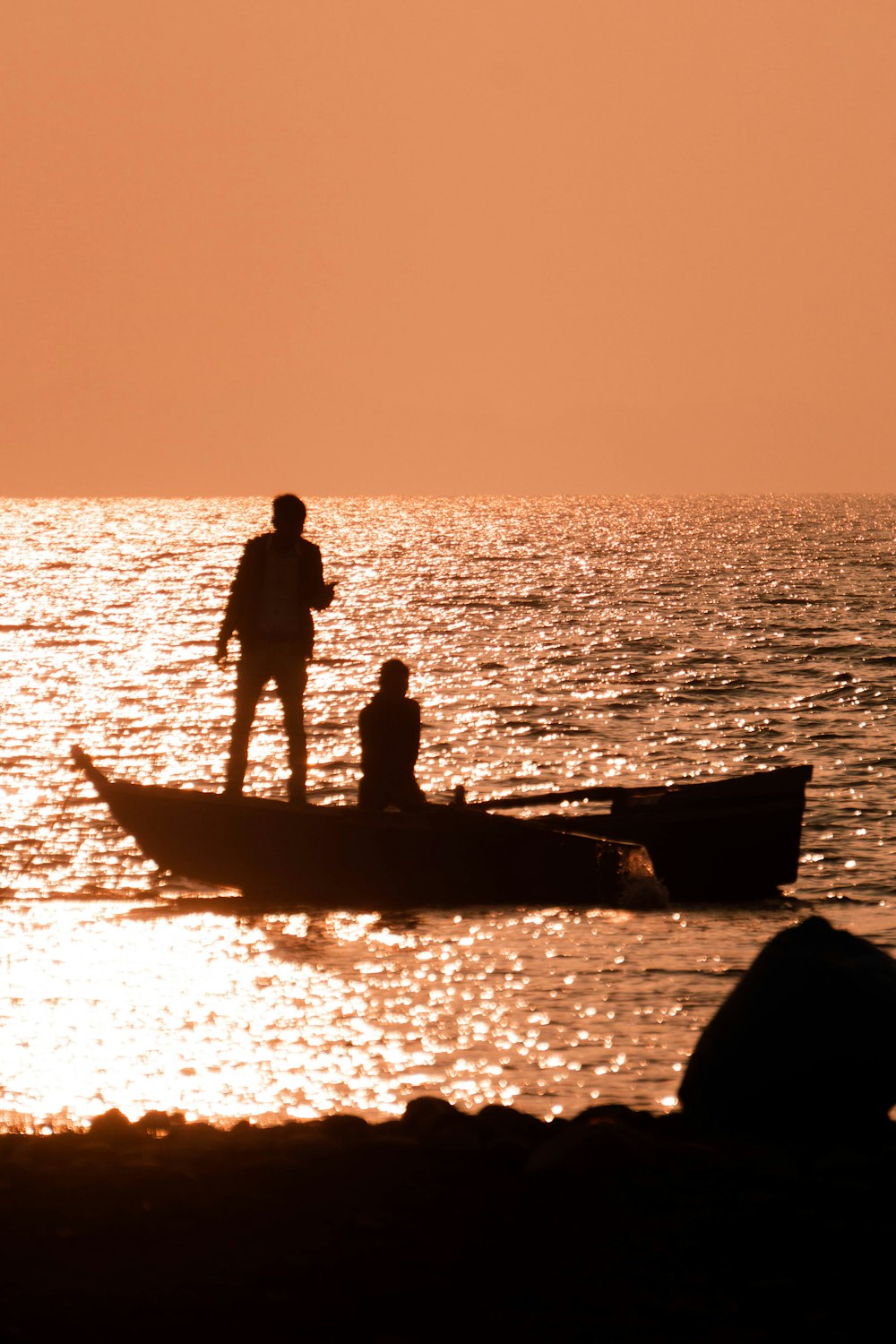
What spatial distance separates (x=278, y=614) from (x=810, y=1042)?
7.41m

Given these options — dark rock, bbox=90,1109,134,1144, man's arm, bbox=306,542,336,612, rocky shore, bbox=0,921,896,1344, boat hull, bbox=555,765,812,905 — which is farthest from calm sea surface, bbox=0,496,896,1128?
man's arm, bbox=306,542,336,612

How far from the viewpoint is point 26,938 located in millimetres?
12516

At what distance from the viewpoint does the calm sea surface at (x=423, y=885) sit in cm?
900

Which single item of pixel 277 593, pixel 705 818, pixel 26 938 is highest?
pixel 277 593

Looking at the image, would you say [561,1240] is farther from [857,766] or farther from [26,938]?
[857,766]

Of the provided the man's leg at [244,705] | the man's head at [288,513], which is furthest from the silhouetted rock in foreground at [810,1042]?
the man's leg at [244,705]

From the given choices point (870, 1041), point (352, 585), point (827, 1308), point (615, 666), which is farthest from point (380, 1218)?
point (352, 585)

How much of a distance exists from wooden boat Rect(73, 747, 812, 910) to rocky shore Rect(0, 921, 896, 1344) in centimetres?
636

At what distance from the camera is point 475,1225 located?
5672mm

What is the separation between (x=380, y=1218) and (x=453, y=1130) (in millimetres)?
872

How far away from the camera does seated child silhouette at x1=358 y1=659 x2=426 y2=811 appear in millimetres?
13164

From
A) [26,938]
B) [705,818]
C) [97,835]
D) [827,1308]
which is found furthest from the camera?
[97,835]

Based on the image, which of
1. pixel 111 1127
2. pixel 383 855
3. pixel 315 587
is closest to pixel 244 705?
pixel 315 587

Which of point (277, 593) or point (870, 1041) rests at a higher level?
A: point (277, 593)
